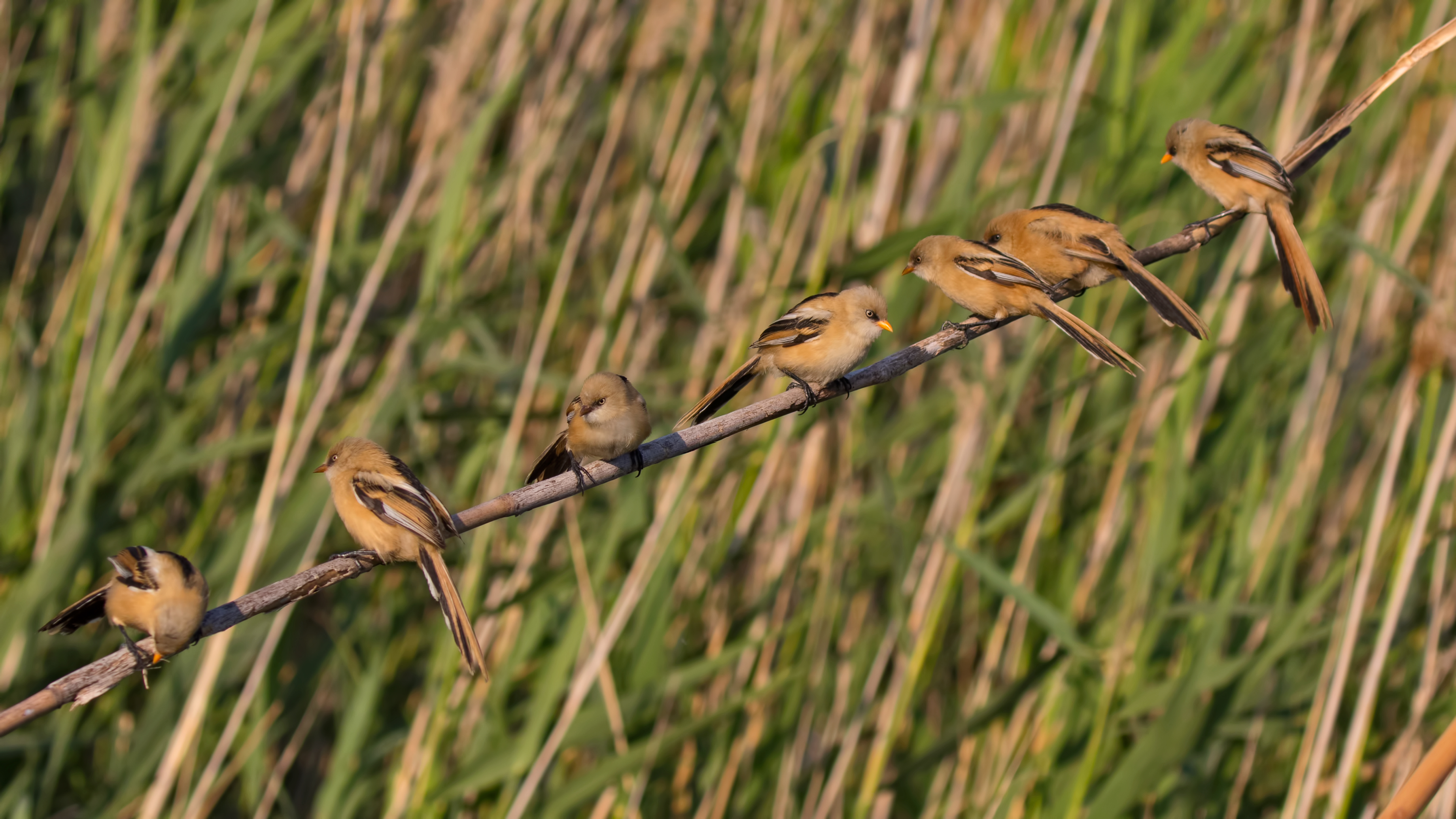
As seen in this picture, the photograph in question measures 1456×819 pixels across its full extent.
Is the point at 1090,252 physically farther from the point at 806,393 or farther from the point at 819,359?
the point at 806,393

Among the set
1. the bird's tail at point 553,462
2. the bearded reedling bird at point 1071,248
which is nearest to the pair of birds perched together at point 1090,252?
the bearded reedling bird at point 1071,248

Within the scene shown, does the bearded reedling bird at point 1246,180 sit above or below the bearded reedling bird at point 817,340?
above

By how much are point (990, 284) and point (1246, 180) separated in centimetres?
65

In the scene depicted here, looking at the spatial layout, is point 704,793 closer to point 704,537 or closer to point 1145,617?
point 704,537

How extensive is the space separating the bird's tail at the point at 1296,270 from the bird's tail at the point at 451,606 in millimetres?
1545

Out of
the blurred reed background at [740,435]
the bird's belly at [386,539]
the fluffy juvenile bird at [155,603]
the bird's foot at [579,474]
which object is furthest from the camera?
the blurred reed background at [740,435]

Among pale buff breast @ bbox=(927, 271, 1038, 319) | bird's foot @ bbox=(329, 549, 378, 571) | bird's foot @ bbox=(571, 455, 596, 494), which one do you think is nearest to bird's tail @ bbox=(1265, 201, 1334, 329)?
pale buff breast @ bbox=(927, 271, 1038, 319)

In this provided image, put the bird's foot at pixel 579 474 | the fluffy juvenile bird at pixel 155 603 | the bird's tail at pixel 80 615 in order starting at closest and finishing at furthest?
the bird's tail at pixel 80 615 → the fluffy juvenile bird at pixel 155 603 → the bird's foot at pixel 579 474

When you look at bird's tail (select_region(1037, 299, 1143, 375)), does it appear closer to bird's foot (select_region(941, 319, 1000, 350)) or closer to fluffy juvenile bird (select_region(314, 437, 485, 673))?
bird's foot (select_region(941, 319, 1000, 350))

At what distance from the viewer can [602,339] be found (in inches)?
155

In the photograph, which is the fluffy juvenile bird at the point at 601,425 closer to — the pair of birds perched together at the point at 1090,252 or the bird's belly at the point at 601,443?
the bird's belly at the point at 601,443

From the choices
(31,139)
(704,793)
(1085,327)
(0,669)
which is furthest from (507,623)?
(31,139)

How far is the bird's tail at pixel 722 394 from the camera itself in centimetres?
255

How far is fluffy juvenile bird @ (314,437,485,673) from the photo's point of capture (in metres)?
2.20
